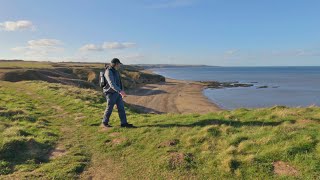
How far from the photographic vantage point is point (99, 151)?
1057 cm

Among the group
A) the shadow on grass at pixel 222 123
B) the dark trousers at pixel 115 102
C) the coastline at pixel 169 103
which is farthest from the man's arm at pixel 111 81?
the coastline at pixel 169 103

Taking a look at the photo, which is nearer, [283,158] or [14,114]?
[283,158]

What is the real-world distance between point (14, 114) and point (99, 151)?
27.8 ft

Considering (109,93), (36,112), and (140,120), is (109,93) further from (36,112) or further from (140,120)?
(36,112)

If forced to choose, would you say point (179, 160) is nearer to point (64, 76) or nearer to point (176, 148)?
point (176, 148)

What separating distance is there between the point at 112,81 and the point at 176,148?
4.13 metres

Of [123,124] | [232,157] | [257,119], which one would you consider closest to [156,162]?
[232,157]

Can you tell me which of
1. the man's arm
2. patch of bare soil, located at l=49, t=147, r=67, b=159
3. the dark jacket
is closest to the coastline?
the dark jacket

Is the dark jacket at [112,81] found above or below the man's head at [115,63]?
below

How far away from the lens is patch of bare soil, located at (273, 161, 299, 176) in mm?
7590

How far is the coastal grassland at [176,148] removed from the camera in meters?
8.24

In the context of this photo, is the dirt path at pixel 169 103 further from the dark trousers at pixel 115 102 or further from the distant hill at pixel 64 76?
the dark trousers at pixel 115 102

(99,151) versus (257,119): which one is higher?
(257,119)

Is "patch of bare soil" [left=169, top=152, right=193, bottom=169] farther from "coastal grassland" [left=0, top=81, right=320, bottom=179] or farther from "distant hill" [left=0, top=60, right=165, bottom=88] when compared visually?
"distant hill" [left=0, top=60, right=165, bottom=88]
